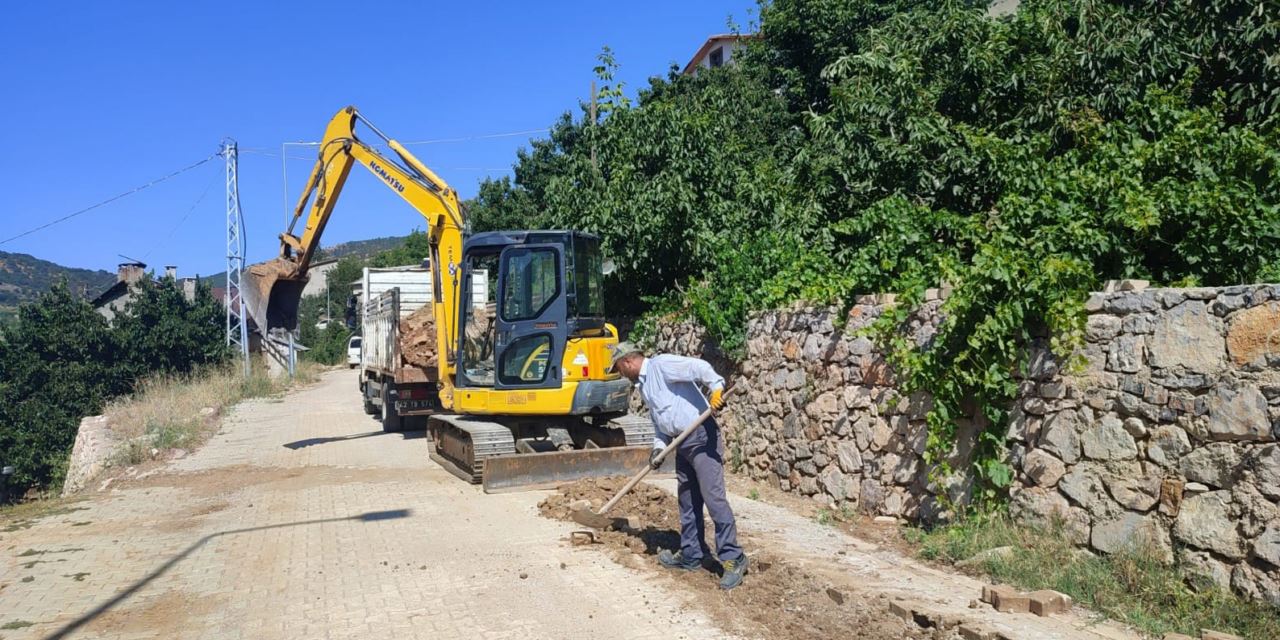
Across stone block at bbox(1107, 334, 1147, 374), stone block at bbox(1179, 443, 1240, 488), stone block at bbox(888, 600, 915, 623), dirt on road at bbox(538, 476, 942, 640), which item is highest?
stone block at bbox(1107, 334, 1147, 374)

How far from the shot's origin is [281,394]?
28.2 metres

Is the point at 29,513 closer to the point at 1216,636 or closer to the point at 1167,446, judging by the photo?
the point at 1167,446

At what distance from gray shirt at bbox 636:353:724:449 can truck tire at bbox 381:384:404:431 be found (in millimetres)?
11010

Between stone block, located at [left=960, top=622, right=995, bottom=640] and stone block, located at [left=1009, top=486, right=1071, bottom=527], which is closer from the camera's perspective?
stone block, located at [left=960, top=622, right=995, bottom=640]

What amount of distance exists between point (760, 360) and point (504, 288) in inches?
122

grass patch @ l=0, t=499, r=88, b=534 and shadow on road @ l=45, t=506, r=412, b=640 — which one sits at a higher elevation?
shadow on road @ l=45, t=506, r=412, b=640

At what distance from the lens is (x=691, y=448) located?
6738mm

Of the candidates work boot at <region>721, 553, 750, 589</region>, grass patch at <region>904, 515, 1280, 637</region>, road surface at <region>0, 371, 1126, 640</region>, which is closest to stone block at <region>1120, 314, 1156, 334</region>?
grass patch at <region>904, 515, 1280, 637</region>

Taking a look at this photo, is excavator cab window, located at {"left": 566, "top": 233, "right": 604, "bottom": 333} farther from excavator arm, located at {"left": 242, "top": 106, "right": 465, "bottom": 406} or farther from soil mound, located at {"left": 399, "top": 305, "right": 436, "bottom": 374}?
soil mound, located at {"left": 399, "top": 305, "right": 436, "bottom": 374}

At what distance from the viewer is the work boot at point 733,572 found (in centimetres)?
641

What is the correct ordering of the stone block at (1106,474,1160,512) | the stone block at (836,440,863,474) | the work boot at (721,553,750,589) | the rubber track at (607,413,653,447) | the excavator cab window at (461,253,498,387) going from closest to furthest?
1. the stone block at (1106,474,1160,512)
2. the work boot at (721,553,750,589)
3. the stone block at (836,440,863,474)
4. the rubber track at (607,413,653,447)
5. the excavator cab window at (461,253,498,387)

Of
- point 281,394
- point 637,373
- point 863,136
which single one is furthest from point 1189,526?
point 281,394

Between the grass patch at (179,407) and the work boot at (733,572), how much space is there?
11721 mm

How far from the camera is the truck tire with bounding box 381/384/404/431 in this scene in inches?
679
